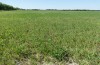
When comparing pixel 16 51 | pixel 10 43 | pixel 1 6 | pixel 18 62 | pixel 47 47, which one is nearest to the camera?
pixel 18 62

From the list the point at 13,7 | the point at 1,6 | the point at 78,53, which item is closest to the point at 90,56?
the point at 78,53

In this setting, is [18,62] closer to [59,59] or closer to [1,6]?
[59,59]

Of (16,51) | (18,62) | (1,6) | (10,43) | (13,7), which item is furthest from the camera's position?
(13,7)

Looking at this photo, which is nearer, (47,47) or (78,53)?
(78,53)

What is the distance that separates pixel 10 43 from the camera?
700 centimetres

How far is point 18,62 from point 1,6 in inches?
1838

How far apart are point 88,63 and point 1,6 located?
4708 centimetres

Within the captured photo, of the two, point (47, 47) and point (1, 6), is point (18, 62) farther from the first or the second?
point (1, 6)

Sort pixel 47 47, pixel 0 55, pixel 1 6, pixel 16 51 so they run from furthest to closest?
1. pixel 1 6
2. pixel 47 47
3. pixel 16 51
4. pixel 0 55

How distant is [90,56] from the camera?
5848 millimetres

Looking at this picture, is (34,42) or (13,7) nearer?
(34,42)

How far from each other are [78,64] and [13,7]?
176 feet

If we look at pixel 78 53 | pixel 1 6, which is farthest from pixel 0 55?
pixel 1 6

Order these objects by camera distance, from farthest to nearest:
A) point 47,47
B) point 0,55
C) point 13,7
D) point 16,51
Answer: point 13,7, point 47,47, point 16,51, point 0,55
